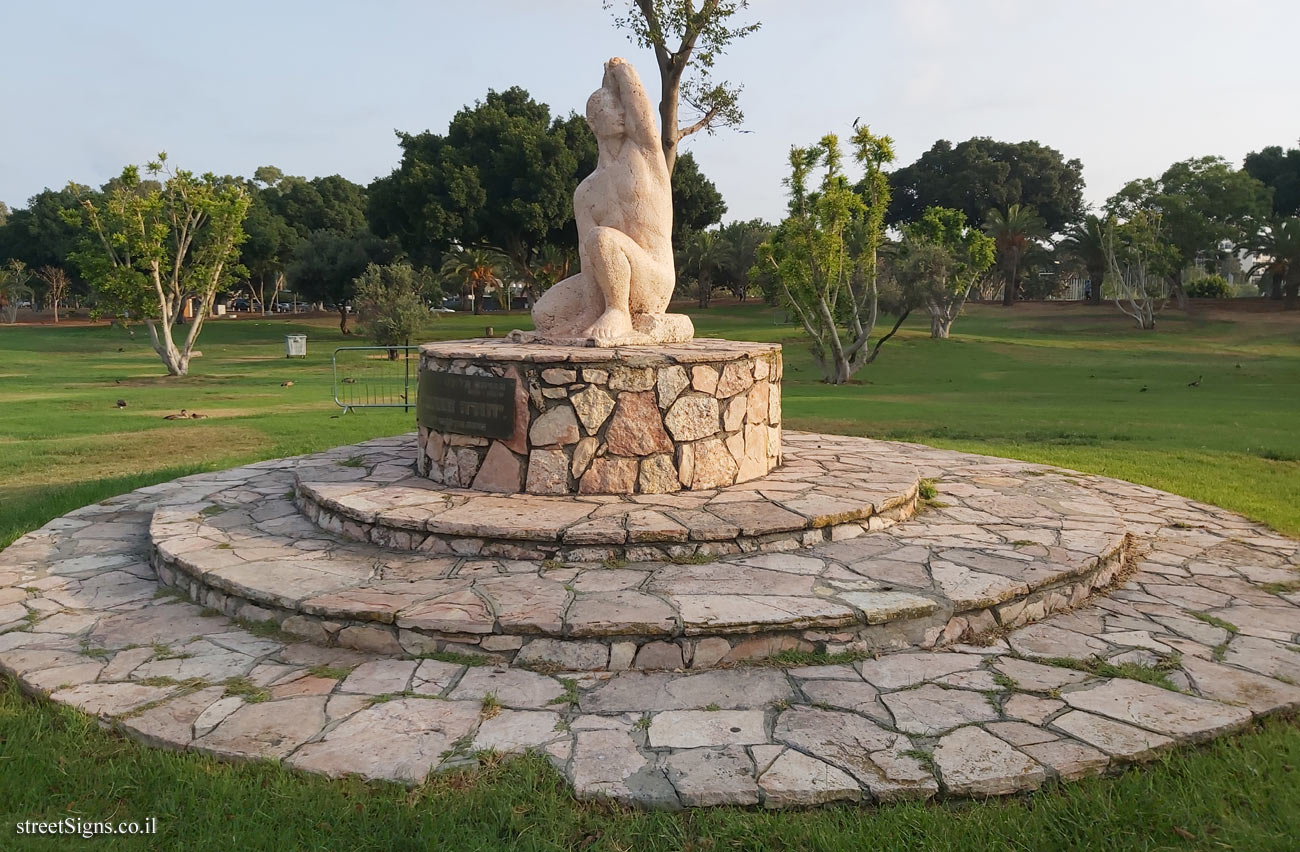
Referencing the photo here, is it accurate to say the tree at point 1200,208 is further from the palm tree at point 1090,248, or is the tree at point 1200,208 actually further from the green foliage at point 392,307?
the green foliage at point 392,307

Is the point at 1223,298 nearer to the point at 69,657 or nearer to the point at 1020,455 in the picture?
the point at 1020,455

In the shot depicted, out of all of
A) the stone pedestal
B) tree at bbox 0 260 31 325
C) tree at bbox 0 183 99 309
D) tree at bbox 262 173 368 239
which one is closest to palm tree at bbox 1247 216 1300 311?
the stone pedestal

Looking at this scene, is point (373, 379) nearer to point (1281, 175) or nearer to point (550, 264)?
point (550, 264)

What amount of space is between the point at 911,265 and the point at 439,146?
628 inches

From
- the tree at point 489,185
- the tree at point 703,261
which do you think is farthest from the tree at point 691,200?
the tree at point 703,261

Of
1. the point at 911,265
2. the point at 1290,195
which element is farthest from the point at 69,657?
the point at 1290,195

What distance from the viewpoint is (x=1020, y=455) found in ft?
28.4

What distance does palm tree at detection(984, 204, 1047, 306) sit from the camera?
38250mm

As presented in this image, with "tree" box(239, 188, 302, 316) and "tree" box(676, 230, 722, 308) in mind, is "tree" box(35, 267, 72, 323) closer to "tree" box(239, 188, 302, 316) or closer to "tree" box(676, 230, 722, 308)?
"tree" box(239, 188, 302, 316)

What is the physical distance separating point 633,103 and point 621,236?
968 millimetres

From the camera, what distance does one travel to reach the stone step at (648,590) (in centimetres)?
353

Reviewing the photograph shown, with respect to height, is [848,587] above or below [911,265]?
below

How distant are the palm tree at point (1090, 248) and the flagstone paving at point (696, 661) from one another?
35.0 m

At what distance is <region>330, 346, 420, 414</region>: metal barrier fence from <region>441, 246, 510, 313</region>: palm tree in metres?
14.8
